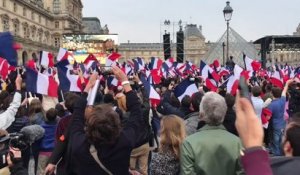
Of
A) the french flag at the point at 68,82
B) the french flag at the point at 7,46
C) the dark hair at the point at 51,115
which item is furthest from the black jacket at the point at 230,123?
the french flag at the point at 68,82

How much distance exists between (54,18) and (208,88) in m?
83.0

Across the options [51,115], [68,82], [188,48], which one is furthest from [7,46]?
[188,48]

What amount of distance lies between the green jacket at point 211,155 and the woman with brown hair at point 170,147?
40 cm

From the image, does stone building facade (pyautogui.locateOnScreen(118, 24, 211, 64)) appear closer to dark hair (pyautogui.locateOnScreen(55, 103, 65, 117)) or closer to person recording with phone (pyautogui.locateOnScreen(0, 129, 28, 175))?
dark hair (pyautogui.locateOnScreen(55, 103, 65, 117))

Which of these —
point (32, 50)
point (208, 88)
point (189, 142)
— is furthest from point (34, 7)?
point (189, 142)

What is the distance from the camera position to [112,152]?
3447 mm

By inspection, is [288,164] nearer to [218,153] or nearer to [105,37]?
[218,153]

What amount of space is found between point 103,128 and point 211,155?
0.83 metres

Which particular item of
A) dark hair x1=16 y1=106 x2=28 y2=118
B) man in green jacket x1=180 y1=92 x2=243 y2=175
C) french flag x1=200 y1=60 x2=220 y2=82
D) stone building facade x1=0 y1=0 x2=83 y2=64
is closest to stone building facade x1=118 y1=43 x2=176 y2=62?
stone building facade x1=0 y1=0 x2=83 y2=64

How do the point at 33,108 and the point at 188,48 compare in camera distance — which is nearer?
the point at 33,108

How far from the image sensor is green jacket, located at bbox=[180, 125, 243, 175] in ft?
12.1

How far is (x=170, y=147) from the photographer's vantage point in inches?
165

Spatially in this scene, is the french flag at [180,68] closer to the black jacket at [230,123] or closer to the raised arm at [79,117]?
the black jacket at [230,123]

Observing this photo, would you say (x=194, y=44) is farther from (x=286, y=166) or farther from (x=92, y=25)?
(x=286, y=166)
